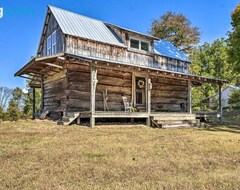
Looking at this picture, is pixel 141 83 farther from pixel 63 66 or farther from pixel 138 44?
pixel 63 66

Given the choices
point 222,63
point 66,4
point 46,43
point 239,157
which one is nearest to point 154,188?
point 239,157

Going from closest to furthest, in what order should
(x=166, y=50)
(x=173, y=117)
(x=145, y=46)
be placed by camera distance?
(x=173, y=117) < (x=145, y=46) < (x=166, y=50)

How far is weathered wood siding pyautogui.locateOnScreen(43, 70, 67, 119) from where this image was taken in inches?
560

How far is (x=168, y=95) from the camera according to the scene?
721 inches

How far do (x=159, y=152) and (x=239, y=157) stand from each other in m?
2.03

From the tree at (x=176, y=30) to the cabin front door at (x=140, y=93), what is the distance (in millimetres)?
20505

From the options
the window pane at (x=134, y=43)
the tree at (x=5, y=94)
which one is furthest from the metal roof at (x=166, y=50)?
the tree at (x=5, y=94)

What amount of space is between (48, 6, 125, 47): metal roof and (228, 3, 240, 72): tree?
31.3 ft

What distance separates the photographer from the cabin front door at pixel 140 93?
1672cm

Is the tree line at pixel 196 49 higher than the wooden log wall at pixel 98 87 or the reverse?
higher

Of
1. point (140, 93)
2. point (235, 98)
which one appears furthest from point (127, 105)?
point (235, 98)

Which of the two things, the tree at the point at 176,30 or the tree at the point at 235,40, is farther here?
the tree at the point at 176,30

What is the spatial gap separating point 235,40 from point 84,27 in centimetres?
1190

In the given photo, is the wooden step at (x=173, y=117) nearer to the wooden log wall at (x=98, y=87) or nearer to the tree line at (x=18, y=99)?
the wooden log wall at (x=98, y=87)
